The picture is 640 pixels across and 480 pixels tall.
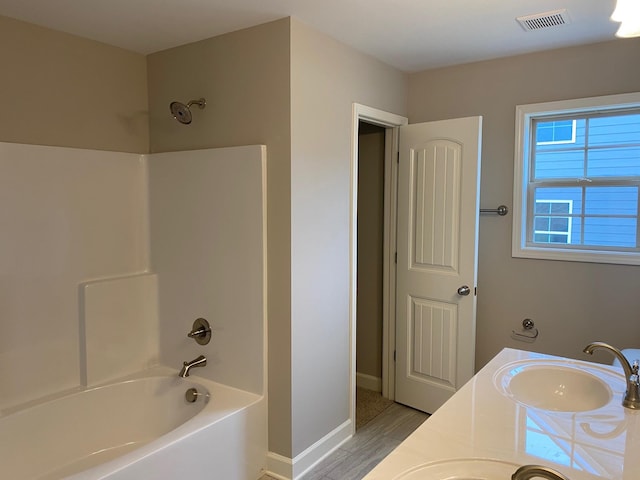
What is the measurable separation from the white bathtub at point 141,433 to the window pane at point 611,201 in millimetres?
2295

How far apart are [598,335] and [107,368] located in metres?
2.91

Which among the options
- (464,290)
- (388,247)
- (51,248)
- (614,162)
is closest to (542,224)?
(614,162)

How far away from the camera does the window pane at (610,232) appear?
9.42 ft

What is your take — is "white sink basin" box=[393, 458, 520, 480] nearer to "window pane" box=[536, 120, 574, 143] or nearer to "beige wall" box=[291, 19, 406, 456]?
"beige wall" box=[291, 19, 406, 456]

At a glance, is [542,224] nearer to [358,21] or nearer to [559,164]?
[559,164]

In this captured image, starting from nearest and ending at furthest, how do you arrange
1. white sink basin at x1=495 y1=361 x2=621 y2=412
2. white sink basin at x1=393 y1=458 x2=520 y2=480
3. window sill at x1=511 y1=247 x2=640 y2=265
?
1. white sink basin at x1=393 y1=458 x2=520 y2=480
2. white sink basin at x1=495 y1=361 x2=621 y2=412
3. window sill at x1=511 y1=247 x2=640 y2=265

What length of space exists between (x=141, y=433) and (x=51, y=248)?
3.79 ft

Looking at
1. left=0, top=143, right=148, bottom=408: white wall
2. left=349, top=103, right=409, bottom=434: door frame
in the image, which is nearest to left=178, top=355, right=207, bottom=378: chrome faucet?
left=0, top=143, right=148, bottom=408: white wall

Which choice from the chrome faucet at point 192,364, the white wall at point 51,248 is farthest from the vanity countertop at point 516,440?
the white wall at point 51,248

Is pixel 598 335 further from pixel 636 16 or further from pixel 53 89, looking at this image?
pixel 53 89

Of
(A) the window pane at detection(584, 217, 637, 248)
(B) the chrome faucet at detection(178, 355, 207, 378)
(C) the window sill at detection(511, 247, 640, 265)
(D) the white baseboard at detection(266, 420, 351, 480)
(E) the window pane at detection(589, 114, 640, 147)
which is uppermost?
(E) the window pane at detection(589, 114, 640, 147)

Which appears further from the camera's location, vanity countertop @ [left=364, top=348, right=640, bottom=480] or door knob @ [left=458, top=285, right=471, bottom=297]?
door knob @ [left=458, top=285, right=471, bottom=297]

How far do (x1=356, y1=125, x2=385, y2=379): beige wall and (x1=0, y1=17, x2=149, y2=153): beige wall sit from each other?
160cm

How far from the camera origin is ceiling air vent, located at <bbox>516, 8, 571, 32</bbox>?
2.40 meters
